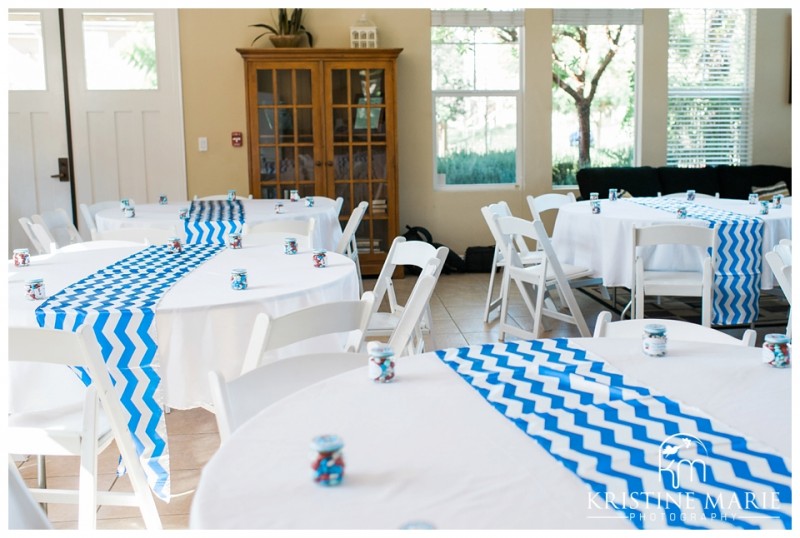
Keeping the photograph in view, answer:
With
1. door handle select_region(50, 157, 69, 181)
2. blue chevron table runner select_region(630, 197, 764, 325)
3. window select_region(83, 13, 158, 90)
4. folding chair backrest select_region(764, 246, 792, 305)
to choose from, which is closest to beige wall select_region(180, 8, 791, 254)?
window select_region(83, 13, 158, 90)

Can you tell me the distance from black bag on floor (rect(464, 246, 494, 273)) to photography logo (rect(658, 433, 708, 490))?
18.7ft

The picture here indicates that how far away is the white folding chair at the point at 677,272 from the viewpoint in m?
4.00

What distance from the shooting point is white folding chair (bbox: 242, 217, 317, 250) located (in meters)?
3.93

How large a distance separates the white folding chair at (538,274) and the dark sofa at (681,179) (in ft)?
8.34

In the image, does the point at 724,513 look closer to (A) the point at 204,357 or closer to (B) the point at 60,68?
(A) the point at 204,357

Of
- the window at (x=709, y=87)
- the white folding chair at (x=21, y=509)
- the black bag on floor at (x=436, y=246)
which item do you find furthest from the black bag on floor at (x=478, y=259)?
the white folding chair at (x=21, y=509)

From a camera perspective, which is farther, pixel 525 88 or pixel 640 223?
pixel 525 88

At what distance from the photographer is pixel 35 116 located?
688 centimetres

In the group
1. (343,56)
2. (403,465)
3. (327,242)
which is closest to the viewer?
(403,465)

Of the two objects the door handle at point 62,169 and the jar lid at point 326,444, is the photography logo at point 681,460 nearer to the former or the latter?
the jar lid at point 326,444

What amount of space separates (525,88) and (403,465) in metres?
6.45

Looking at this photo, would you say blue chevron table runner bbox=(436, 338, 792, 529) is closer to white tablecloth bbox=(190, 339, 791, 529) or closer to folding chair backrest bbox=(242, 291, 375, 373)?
white tablecloth bbox=(190, 339, 791, 529)

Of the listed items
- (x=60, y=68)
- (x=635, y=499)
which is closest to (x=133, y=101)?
(x=60, y=68)

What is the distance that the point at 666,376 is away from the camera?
1795 mm
